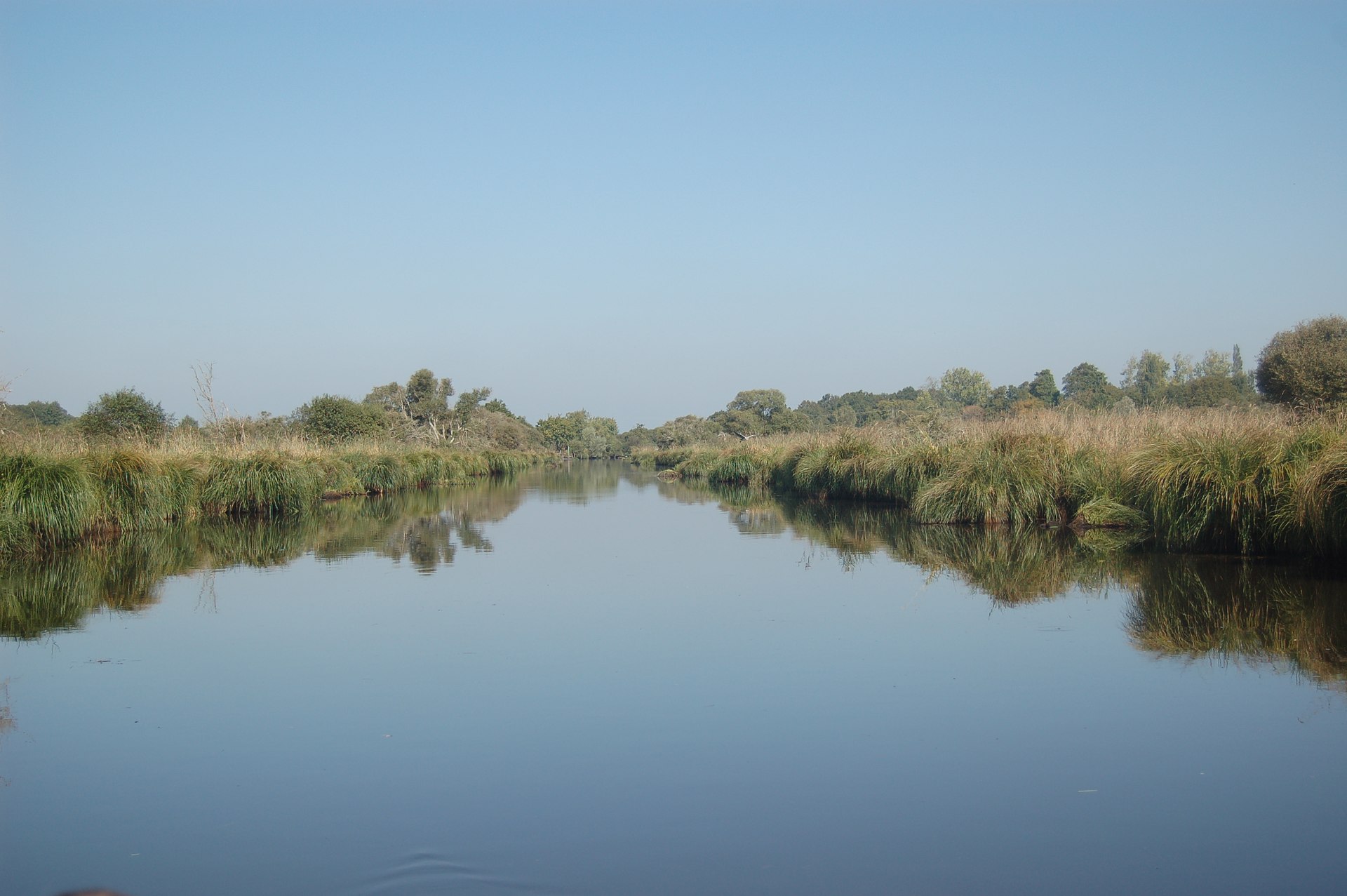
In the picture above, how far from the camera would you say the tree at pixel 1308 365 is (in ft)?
93.5

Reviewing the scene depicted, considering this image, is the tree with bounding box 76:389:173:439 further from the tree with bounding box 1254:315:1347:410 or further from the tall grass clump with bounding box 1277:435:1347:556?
the tree with bounding box 1254:315:1347:410

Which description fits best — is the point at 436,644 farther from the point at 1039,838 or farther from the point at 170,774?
the point at 1039,838

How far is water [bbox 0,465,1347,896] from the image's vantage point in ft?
9.91

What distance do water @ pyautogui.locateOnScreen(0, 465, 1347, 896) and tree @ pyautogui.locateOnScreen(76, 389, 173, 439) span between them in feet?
51.6

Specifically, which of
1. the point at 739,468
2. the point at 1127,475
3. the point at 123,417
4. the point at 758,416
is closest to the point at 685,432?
the point at 758,416

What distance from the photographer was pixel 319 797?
356 centimetres

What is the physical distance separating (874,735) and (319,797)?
7.94 feet

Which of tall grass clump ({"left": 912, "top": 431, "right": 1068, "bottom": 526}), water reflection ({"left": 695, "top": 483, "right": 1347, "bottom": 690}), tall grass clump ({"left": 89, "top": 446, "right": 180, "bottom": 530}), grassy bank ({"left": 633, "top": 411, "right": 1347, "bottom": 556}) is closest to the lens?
water reflection ({"left": 695, "top": 483, "right": 1347, "bottom": 690})

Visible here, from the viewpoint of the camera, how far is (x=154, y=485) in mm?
12977

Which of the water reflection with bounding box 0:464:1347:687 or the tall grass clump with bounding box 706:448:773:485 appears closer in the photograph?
the water reflection with bounding box 0:464:1347:687

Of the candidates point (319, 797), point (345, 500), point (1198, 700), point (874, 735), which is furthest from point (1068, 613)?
point (345, 500)

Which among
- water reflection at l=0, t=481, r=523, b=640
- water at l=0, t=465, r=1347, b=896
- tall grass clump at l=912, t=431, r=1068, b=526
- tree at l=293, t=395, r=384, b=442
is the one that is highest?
tree at l=293, t=395, r=384, b=442

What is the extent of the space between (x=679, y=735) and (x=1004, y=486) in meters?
10.6

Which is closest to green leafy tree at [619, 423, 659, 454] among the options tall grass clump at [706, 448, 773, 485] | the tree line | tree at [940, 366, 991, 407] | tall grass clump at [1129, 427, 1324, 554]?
the tree line
